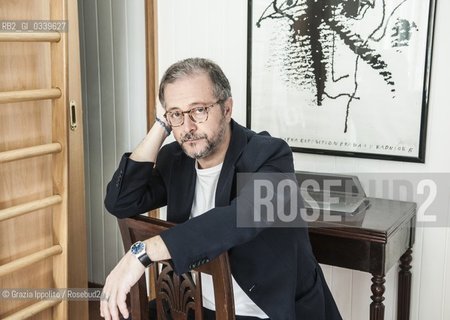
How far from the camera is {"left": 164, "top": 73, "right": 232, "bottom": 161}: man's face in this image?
1703mm

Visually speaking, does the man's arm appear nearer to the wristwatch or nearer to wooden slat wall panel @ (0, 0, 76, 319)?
the wristwatch

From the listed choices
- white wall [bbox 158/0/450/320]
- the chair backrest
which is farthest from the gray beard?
white wall [bbox 158/0/450/320]

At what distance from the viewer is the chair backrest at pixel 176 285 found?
1.34 meters

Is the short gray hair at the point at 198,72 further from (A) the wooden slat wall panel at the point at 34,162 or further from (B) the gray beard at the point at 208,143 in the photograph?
(A) the wooden slat wall panel at the point at 34,162

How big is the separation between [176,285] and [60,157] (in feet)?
3.96

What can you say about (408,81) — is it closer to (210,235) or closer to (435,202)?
(435,202)

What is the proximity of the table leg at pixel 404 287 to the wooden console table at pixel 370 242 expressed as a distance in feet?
0.48

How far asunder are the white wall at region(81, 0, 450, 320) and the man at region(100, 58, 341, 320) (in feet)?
2.59

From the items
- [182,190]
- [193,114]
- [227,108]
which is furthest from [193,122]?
[182,190]

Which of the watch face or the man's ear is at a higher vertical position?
the man's ear

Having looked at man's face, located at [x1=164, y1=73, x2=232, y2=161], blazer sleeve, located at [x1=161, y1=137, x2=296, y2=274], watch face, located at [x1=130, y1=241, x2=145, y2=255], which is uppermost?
man's face, located at [x1=164, y1=73, x2=232, y2=161]

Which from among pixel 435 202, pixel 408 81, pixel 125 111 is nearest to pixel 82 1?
pixel 125 111

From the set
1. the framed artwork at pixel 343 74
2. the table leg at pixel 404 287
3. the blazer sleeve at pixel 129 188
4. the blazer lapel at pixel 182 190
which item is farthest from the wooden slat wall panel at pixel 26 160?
the table leg at pixel 404 287

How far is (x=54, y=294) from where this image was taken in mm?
2566
